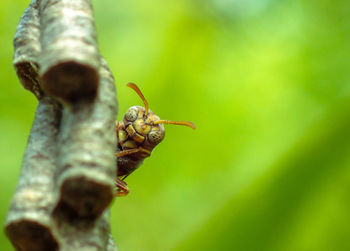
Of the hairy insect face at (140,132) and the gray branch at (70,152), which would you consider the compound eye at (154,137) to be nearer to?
the hairy insect face at (140,132)

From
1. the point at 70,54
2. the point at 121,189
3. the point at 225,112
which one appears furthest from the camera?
the point at 225,112

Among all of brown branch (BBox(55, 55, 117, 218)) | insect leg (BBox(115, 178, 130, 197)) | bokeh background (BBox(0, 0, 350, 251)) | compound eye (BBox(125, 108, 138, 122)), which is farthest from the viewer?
bokeh background (BBox(0, 0, 350, 251))

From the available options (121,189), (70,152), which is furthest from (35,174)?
(121,189)

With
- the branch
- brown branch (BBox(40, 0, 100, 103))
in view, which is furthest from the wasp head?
brown branch (BBox(40, 0, 100, 103))

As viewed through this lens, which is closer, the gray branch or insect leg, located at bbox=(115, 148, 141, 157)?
the gray branch

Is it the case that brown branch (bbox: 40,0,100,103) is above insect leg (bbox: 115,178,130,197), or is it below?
above

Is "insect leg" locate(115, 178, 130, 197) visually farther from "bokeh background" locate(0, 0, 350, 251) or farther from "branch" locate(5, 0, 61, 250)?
"branch" locate(5, 0, 61, 250)

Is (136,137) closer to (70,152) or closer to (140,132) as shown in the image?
(140,132)
